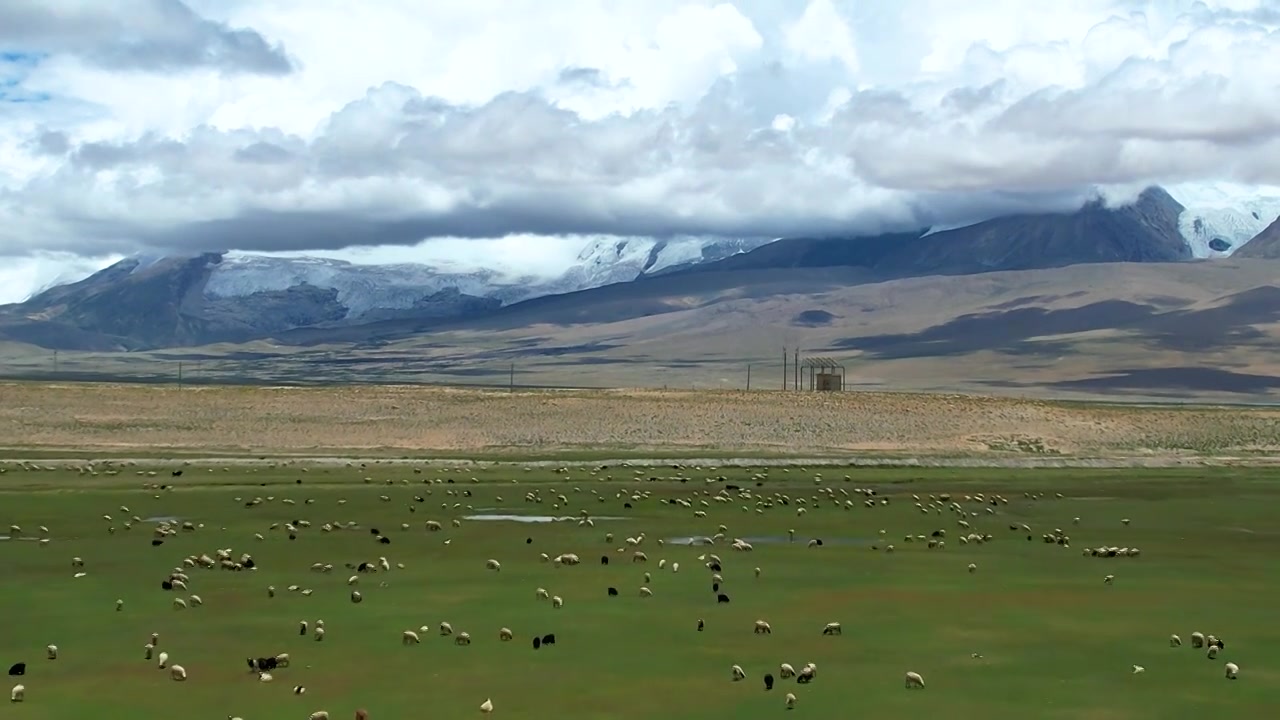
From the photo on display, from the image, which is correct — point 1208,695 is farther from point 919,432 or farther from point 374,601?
point 919,432

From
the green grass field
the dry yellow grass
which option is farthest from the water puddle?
the dry yellow grass

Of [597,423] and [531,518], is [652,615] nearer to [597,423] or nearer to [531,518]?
[531,518]

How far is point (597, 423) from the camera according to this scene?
102625 millimetres

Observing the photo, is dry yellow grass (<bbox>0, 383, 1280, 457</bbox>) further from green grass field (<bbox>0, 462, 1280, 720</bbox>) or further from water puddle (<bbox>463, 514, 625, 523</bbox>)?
green grass field (<bbox>0, 462, 1280, 720</bbox>)

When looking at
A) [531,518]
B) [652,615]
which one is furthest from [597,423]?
[652,615]

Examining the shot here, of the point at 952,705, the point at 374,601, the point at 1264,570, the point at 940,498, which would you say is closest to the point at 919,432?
the point at 940,498

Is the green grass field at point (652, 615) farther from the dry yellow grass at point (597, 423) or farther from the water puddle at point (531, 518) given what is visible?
the dry yellow grass at point (597, 423)

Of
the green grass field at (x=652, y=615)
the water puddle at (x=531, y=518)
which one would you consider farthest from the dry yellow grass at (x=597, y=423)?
the green grass field at (x=652, y=615)

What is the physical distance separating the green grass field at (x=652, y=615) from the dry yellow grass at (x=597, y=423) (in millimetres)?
41530

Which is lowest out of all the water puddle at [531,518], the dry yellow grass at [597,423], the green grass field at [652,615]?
the dry yellow grass at [597,423]

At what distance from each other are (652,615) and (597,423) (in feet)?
241

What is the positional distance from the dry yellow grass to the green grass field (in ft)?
136

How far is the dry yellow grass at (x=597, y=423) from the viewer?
95.0 m

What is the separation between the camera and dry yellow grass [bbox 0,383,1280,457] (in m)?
95.0
